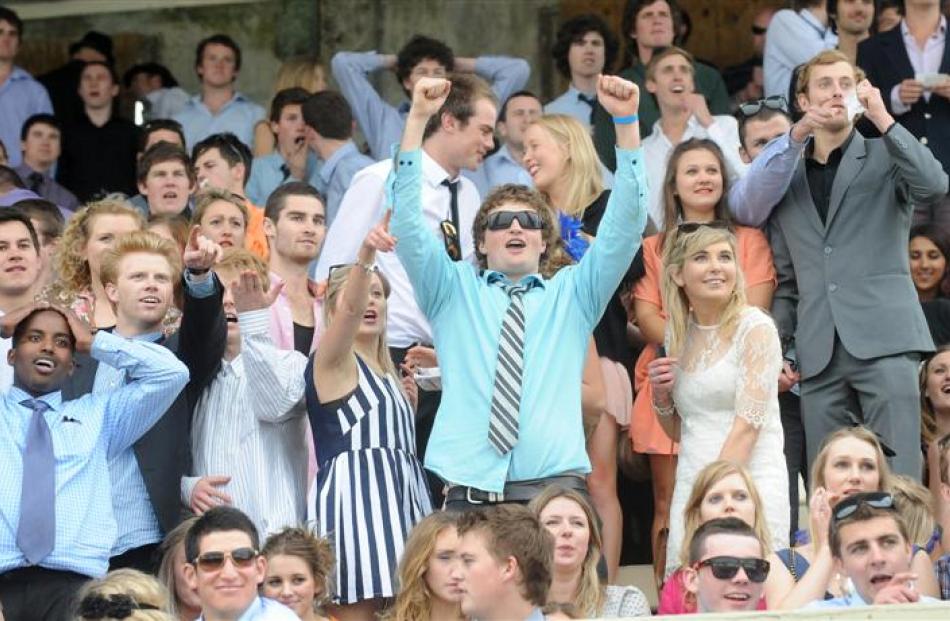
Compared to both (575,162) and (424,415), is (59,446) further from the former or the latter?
(575,162)

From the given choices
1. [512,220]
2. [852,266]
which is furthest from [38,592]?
[852,266]

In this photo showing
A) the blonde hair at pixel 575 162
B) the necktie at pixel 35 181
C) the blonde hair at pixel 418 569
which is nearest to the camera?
the blonde hair at pixel 418 569

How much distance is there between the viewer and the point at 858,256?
1019cm

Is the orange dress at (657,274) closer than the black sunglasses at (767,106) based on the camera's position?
Yes

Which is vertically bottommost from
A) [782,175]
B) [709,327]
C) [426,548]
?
[426,548]

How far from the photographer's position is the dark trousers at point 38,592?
859cm

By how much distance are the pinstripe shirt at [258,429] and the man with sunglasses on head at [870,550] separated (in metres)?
2.23

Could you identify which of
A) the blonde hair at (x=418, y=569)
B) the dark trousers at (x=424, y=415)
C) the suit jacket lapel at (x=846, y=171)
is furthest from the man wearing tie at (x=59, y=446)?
the suit jacket lapel at (x=846, y=171)

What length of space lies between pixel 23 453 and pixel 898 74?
567 cm

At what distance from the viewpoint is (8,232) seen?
1007 centimetres

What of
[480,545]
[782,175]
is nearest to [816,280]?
[782,175]

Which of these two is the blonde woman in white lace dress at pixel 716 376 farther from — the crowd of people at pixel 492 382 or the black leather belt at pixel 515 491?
the black leather belt at pixel 515 491

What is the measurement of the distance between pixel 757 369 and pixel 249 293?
1980mm

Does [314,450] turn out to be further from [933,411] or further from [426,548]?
[933,411]
